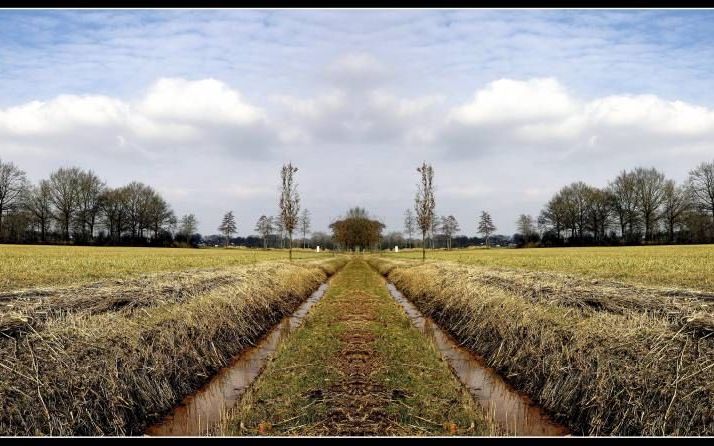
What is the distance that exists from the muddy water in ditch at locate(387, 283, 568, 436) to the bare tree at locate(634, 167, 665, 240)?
9341 cm

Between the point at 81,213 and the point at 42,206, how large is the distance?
21.9 ft

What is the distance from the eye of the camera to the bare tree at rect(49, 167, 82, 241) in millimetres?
87250

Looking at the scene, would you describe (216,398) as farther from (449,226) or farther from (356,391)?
(449,226)

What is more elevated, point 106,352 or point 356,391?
point 106,352

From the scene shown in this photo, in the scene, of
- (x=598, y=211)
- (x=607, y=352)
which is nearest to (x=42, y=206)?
(x=607, y=352)

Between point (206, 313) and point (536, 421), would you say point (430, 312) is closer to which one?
point (206, 313)

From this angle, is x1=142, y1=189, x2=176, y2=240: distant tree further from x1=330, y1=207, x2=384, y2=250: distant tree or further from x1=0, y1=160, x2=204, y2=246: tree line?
x1=330, y1=207, x2=384, y2=250: distant tree

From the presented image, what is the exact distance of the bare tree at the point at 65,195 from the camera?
286 ft

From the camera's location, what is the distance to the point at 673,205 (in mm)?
85438

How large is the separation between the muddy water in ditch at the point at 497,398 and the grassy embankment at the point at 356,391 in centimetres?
44

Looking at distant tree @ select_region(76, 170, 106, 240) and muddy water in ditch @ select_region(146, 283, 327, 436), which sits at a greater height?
distant tree @ select_region(76, 170, 106, 240)

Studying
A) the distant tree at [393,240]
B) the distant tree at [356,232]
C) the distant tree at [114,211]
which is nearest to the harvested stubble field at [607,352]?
the distant tree at [356,232]

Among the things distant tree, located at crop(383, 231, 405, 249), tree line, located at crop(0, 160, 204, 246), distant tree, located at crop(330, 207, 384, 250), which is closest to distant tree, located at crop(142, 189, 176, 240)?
tree line, located at crop(0, 160, 204, 246)

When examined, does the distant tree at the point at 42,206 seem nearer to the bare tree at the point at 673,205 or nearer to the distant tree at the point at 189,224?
the distant tree at the point at 189,224
